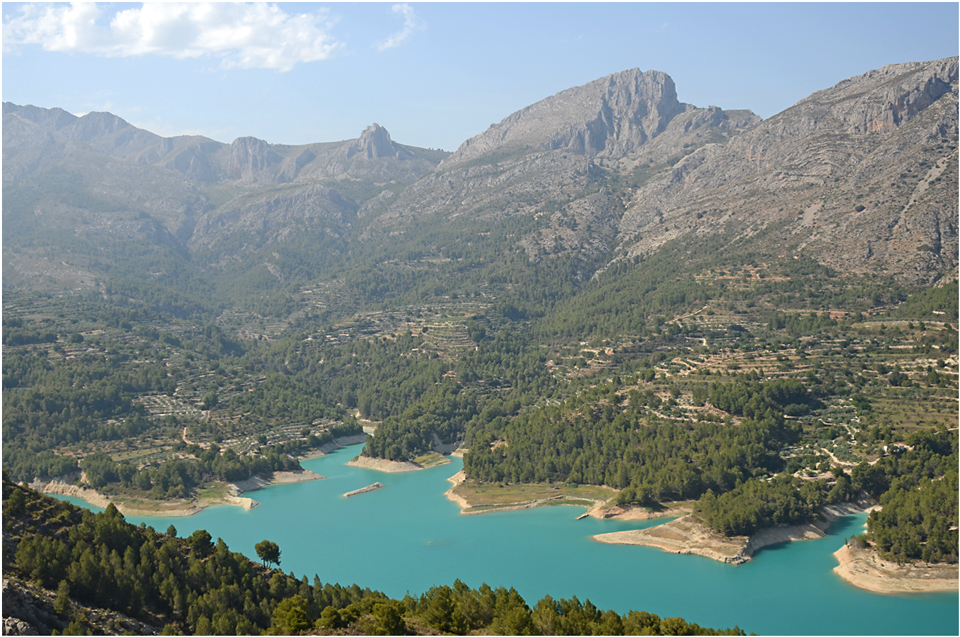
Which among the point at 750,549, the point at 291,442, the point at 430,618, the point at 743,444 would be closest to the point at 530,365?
the point at 291,442

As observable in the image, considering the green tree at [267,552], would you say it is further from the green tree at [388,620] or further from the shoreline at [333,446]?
the shoreline at [333,446]

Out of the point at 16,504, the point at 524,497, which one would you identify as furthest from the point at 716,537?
the point at 16,504

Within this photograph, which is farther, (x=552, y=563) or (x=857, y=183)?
(x=857, y=183)

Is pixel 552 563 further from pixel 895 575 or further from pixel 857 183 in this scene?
pixel 857 183

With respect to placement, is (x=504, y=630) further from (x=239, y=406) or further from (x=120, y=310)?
(x=120, y=310)

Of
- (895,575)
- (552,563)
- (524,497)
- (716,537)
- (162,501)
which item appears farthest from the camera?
(162,501)

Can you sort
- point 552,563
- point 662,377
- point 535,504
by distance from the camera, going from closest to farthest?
point 552,563
point 535,504
point 662,377

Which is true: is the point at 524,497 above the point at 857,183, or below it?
below
